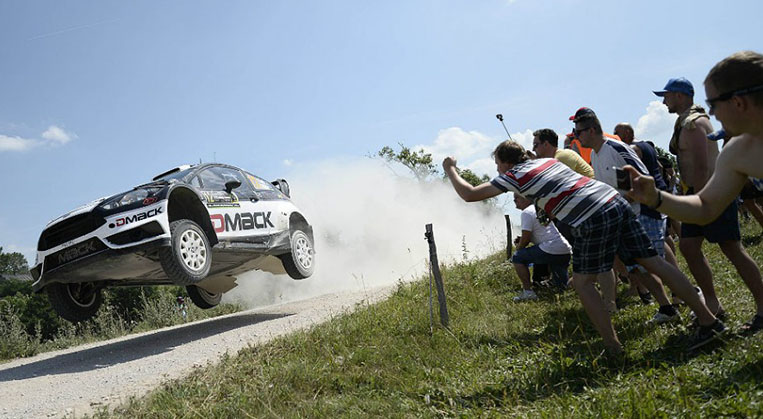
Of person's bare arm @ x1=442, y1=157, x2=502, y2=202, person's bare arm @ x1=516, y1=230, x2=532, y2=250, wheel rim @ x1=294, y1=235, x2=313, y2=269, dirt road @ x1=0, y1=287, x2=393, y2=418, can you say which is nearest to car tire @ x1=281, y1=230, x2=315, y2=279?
wheel rim @ x1=294, y1=235, x2=313, y2=269

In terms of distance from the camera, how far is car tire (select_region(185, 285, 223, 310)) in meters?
9.32

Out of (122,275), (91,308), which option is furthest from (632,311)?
(91,308)

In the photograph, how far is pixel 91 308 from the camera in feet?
26.0

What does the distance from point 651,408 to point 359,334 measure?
3376 millimetres

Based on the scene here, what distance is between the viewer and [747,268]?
3930 mm

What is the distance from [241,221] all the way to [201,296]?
1.94 meters

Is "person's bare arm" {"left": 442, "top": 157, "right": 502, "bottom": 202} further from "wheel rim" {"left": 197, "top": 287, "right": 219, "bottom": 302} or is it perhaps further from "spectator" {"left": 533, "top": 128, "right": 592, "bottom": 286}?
"wheel rim" {"left": 197, "top": 287, "right": 219, "bottom": 302}

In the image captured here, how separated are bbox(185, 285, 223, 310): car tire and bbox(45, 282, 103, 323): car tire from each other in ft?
4.87

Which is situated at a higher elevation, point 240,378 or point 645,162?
point 645,162

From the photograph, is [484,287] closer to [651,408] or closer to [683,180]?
[683,180]

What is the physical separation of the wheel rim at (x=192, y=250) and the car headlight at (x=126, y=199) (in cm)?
72

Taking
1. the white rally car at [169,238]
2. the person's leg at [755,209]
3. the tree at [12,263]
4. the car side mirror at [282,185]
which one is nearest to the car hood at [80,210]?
the white rally car at [169,238]

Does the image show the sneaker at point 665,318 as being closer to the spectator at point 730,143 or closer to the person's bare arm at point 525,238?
the spectator at point 730,143

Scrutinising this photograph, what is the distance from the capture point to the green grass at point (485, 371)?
311 centimetres
